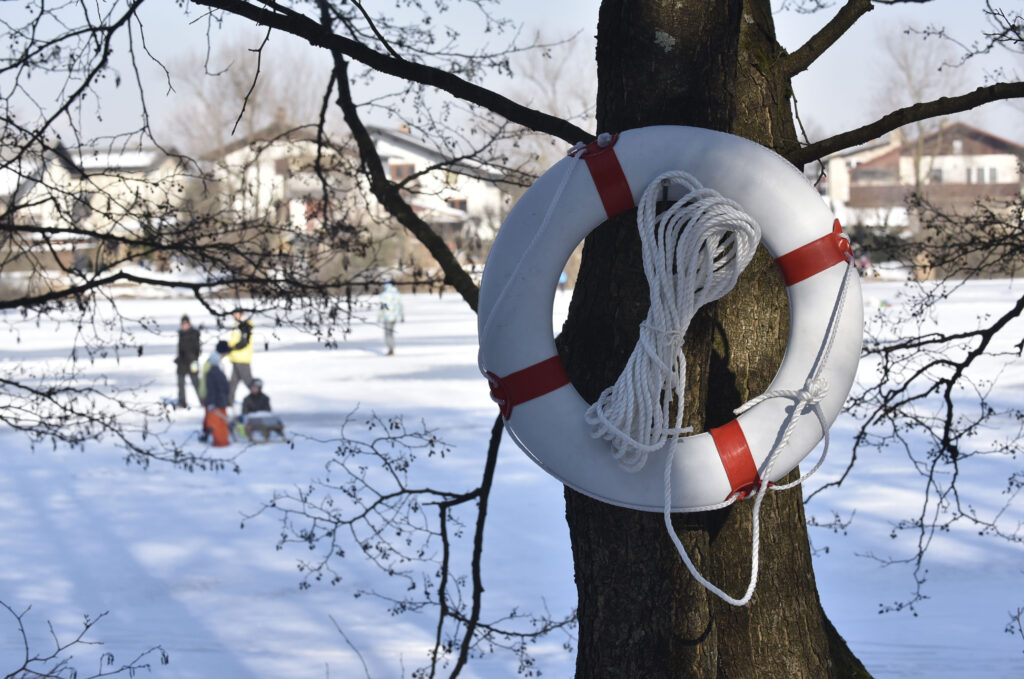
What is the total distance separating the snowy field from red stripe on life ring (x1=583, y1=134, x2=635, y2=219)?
359 cm

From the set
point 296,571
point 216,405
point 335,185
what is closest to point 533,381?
point 335,185

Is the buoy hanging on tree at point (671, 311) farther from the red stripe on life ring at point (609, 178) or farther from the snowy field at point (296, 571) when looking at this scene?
the snowy field at point (296, 571)

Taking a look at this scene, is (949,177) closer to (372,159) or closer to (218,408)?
(218,408)

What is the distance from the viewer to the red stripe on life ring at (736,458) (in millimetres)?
1892

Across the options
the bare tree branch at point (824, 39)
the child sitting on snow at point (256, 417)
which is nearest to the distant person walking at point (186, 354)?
the child sitting on snow at point (256, 417)

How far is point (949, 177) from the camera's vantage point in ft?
181

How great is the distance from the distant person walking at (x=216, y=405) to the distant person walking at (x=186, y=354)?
0.81 meters

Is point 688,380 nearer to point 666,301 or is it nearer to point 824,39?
point 666,301

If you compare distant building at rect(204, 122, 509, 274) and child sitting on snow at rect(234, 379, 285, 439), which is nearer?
distant building at rect(204, 122, 509, 274)

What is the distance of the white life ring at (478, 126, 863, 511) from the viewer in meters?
1.89

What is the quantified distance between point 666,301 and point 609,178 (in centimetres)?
29

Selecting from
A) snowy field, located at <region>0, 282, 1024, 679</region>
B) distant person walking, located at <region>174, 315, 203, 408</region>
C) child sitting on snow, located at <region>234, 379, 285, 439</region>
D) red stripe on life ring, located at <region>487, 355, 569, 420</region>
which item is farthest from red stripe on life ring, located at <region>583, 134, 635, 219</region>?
distant person walking, located at <region>174, 315, 203, 408</region>

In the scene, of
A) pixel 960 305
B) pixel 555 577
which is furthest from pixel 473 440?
pixel 960 305

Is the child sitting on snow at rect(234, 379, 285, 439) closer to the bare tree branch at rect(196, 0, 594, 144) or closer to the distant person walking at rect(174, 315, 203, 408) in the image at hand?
the distant person walking at rect(174, 315, 203, 408)
